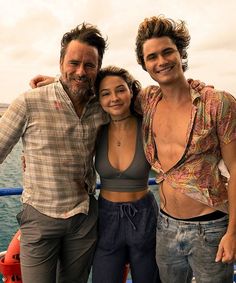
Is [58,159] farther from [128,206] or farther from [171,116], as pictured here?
[171,116]

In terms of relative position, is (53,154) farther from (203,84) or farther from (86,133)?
(203,84)

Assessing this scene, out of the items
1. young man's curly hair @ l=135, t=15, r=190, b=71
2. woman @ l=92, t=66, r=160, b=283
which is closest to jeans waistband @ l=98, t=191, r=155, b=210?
woman @ l=92, t=66, r=160, b=283

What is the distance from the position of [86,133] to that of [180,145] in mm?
643

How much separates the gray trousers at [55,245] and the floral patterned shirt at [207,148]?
706mm

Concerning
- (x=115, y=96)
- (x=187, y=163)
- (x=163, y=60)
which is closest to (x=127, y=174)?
(x=187, y=163)

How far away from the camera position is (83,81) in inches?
81.0

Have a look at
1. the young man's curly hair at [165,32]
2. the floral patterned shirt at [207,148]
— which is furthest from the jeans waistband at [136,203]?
the young man's curly hair at [165,32]

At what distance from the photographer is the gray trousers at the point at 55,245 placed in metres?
1.98

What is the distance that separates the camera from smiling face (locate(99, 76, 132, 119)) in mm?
2146

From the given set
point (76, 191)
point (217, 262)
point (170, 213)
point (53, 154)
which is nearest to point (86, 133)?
point (53, 154)

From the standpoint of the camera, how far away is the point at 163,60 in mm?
1905

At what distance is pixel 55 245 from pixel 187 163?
1.02 meters

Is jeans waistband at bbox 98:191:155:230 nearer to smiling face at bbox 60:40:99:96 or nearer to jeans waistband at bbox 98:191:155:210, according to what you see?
jeans waistband at bbox 98:191:155:210

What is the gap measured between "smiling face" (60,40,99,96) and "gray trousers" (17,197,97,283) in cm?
82
